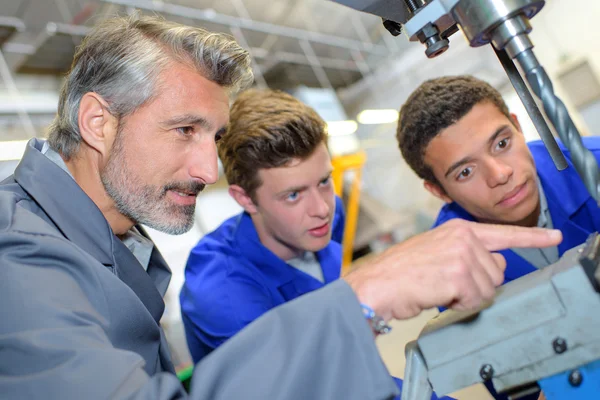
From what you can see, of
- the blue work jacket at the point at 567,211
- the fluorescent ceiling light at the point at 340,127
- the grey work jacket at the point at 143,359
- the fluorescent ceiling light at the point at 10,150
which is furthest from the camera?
the fluorescent ceiling light at the point at 340,127

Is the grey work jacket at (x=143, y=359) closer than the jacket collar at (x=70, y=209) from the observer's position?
Yes

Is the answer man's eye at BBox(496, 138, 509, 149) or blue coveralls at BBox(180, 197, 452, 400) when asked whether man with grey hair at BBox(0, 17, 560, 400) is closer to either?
blue coveralls at BBox(180, 197, 452, 400)

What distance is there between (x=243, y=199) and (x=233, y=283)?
327 millimetres

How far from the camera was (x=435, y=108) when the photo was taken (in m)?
1.24

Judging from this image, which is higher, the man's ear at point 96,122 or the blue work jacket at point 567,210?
the man's ear at point 96,122

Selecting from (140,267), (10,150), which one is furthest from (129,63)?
(10,150)

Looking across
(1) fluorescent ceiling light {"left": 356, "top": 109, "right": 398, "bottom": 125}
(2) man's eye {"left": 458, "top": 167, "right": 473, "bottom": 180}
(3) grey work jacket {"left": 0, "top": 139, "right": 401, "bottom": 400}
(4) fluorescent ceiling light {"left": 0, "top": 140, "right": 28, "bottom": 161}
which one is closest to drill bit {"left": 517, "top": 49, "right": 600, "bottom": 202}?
(3) grey work jacket {"left": 0, "top": 139, "right": 401, "bottom": 400}

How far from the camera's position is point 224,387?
1.45 ft

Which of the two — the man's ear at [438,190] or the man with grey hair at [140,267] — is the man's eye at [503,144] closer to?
the man's ear at [438,190]

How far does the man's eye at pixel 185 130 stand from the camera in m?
0.95

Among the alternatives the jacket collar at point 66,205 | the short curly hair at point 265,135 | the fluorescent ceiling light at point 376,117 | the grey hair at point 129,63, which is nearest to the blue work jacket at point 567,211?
the short curly hair at point 265,135

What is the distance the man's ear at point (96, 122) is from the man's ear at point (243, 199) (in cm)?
59

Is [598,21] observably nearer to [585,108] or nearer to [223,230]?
[585,108]

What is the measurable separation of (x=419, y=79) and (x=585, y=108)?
2.24 metres
